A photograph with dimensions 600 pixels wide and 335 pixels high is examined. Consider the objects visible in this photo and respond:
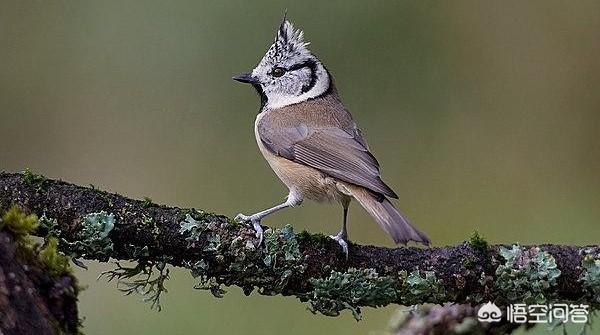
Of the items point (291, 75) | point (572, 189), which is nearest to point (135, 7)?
point (291, 75)

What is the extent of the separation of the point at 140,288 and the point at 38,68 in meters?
4.54

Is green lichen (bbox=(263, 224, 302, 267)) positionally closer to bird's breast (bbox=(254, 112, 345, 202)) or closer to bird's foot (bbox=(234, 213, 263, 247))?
bird's foot (bbox=(234, 213, 263, 247))

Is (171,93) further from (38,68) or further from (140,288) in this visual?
(140,288)

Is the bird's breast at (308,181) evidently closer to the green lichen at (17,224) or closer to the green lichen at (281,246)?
the green lichen at (281,246)

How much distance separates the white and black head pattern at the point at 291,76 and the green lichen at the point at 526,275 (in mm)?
1997

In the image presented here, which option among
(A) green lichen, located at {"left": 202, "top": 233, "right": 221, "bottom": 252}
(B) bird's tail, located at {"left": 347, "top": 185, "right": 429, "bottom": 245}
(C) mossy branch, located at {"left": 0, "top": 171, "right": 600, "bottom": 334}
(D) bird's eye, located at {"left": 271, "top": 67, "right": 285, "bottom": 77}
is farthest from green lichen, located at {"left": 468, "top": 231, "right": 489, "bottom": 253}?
(D) bird's eye, located at {"left": 271, "top": 67, "right": 285, "bottom": 77}

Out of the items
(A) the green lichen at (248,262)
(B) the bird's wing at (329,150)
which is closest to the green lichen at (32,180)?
(A) the green lichen at (248,262)

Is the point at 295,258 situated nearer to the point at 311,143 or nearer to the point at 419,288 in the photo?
the point at 419,288

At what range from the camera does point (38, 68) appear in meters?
7.54
